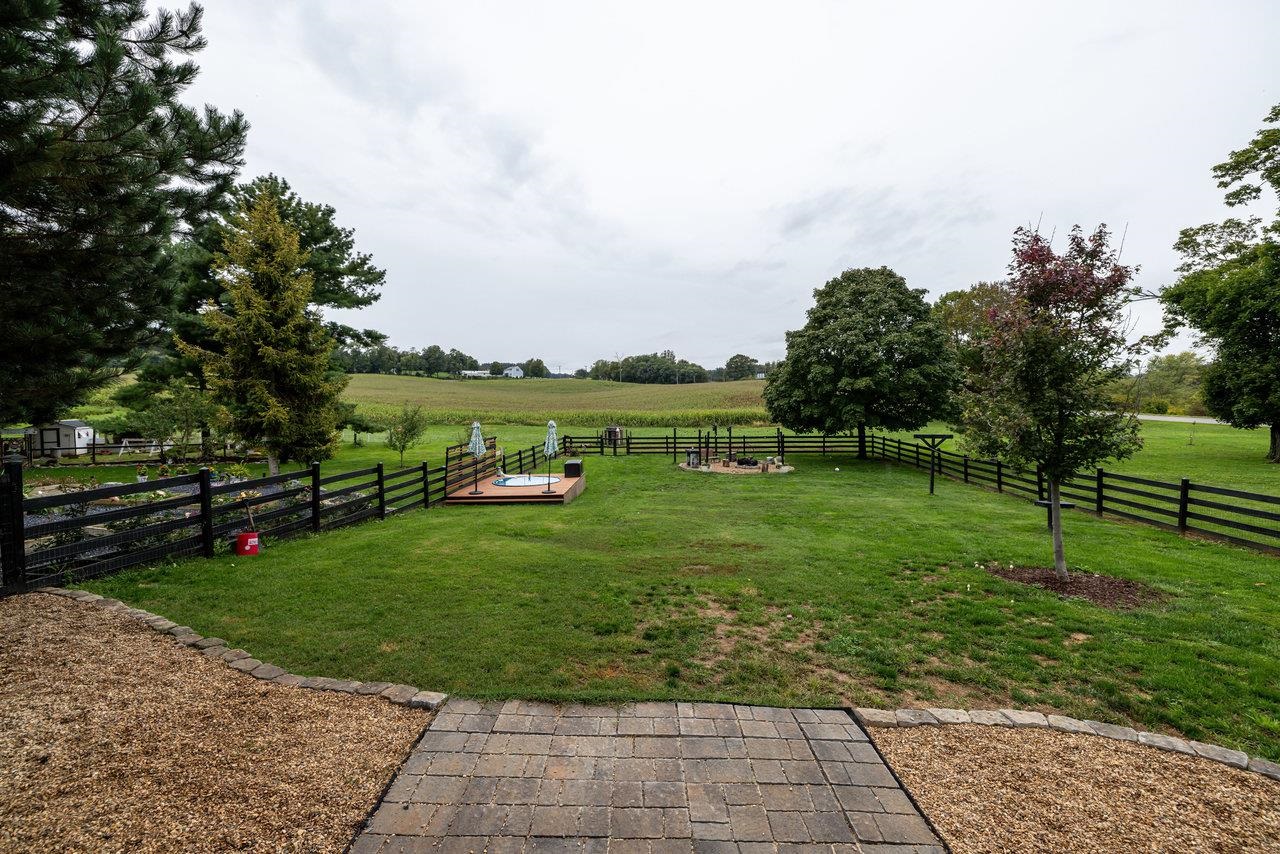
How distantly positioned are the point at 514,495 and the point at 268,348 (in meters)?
7.74

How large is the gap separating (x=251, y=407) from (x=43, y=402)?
18.6 feet

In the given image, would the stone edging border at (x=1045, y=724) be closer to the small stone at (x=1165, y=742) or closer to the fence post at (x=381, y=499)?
the small stone at (x=1165, y=742)

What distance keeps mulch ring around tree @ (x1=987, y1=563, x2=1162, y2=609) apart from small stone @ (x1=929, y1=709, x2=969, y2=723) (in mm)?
3903

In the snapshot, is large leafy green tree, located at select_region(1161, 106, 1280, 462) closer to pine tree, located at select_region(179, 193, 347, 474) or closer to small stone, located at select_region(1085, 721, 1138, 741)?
small stone, located at select_region(1085, 721, 1138, 741)

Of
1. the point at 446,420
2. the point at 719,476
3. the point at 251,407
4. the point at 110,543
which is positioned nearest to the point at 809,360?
the point at 719,476

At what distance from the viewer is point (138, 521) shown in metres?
8.31

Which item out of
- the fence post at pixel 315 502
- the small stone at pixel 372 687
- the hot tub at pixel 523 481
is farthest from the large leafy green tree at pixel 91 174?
the hot tub at pixel 523 481

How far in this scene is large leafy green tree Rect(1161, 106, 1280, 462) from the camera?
18203mm

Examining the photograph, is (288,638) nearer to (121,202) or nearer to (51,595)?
(51,595)

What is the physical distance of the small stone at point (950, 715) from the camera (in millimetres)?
4012

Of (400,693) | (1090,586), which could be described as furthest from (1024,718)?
(400,693)

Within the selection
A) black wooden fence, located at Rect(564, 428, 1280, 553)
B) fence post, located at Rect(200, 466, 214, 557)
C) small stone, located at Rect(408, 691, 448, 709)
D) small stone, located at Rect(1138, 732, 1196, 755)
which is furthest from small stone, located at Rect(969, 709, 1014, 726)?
fence post, located at Rect(200, 466, 214, 557)

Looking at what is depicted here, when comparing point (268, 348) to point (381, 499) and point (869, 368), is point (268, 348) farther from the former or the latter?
point (869, 368)

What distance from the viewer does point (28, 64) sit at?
4.91 meters
